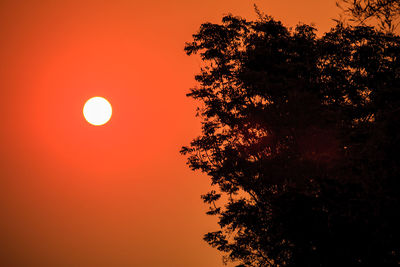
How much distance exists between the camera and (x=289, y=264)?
13.4m

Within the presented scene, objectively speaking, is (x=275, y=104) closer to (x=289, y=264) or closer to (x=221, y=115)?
(x=221, y=115)

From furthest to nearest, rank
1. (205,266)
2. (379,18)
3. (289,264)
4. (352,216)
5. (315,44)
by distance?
1. (205,266)
2. (315,44)
3. (289,264)
4. (379,18)
5. (352,216)

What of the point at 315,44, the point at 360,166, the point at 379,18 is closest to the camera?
the point at 360,166

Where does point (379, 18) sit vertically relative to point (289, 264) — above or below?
above

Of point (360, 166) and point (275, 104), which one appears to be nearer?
point (360, 166)

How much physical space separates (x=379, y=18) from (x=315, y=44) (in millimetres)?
3808

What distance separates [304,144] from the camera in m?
13.0

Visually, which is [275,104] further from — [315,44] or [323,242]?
[323,242]

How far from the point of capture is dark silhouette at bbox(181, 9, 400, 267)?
10.0 meters

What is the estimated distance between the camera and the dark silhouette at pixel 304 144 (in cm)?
1005

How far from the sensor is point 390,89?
1009 centimetres

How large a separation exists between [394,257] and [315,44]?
10818mm

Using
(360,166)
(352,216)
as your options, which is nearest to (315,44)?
(360,166)

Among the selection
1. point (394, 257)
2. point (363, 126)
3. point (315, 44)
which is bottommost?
point (394, 257)
